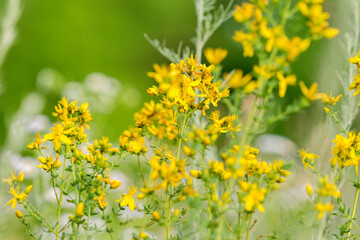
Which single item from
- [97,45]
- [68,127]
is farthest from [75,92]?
[97,45]

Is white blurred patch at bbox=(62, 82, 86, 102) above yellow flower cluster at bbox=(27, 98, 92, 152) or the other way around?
above

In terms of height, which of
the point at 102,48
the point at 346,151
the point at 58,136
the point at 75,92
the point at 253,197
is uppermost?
the point at 102,48

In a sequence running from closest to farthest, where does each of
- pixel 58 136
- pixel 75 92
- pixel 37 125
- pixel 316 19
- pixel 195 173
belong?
pixel 316 19 → pixel 195 173 → pixel 58 136 → pixel 37 125 → pixel 75 92

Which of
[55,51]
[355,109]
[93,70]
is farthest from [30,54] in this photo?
[355,109]

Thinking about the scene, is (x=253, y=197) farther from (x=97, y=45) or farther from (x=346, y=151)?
(x=97, y=45)

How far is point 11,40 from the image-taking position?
88.9 inches

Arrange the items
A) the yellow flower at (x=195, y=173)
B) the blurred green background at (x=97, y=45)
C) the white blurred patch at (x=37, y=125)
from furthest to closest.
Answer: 1. the blurred green background at (x=97, y=45)
2. the white blurred patch at (x=37, y=125)
3. the yellow flower at (x=195, y=173)

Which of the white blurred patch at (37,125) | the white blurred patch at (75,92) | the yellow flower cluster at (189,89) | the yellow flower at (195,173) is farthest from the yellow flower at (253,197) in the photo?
the white blurred patch at (75,92)

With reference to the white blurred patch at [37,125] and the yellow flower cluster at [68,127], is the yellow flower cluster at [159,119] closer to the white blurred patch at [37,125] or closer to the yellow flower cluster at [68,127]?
the yellow flower cluster at [68,127]

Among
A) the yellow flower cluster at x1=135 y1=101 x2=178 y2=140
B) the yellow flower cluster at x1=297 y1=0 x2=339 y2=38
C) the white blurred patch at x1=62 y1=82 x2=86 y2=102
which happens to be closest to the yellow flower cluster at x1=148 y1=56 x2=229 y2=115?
the yellow flower cluster at x1=135 y1=101 x2=178 y2=140

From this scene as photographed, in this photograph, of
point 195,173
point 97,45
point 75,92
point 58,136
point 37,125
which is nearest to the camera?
point 195,173

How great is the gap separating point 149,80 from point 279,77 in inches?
263

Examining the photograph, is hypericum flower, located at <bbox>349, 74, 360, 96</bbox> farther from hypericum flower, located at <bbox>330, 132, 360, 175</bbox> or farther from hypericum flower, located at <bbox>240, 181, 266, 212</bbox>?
hypericum flower, located at <bbox>240, 181, 266, 212</bbox>

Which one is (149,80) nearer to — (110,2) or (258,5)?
(110,2)
